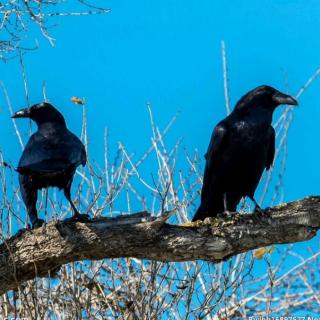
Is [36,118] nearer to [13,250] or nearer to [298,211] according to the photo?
[13,250]

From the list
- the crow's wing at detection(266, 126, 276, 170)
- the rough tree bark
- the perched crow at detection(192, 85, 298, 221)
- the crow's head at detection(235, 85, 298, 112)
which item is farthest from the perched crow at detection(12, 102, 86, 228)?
the crow's wing at detection(266, 126, 276, 170)

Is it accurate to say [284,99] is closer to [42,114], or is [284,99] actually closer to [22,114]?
[42,114]

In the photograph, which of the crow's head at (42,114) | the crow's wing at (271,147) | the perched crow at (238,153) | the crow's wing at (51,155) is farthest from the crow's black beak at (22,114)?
the crow's wing at (271,147)

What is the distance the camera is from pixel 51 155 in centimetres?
552

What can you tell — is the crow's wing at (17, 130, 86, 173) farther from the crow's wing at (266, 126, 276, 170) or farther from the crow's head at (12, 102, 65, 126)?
the crow's wing at (266, 126, 276, 170)

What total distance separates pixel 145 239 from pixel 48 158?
3.76ft

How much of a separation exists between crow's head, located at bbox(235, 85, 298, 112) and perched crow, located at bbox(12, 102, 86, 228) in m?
1.67

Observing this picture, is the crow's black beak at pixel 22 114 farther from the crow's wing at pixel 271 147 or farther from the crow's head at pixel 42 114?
the crow's wing at pixel 271 147

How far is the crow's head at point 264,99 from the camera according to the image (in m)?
6.72

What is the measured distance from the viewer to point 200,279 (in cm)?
660

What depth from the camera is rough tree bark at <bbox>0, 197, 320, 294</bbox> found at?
15.7 ft

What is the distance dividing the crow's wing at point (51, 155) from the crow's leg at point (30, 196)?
31cm

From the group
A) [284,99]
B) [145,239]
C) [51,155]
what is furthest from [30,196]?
[284,99]

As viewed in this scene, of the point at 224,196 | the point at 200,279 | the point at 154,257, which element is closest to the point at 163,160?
the point at 224,196
